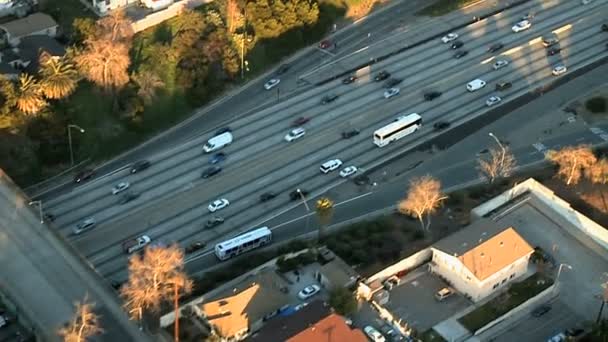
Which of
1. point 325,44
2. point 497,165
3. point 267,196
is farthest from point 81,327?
point 325,44

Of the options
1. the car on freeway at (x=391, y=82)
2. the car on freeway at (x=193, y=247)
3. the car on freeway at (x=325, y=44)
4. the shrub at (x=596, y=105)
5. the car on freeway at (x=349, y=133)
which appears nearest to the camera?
the car on freeway at (x=193, y=247)

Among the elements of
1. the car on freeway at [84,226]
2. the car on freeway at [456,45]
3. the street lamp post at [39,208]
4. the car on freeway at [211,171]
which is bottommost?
the car on freeway at [456,45]

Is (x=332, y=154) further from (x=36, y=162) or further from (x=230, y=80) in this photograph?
(x=36, y=162)

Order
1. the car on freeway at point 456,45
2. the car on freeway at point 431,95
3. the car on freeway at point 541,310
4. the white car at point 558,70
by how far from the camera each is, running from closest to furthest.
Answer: the car on freeway at point 541,310, the car on freeway at point 431,95, the white car at point 558,70, the car on freeway at point 456,45

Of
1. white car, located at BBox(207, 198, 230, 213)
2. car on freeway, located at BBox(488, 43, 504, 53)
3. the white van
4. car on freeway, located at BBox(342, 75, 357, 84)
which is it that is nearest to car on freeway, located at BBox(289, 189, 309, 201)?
white car, located at BBox(207, 198, 230, 213)

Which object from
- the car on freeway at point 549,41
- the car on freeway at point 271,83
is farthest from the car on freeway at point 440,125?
the car on freeway at point 549,41

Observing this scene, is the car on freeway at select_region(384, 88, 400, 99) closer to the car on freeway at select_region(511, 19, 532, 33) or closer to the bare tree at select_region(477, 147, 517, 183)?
the bare tree at select_region(477, 147, 517, 183)

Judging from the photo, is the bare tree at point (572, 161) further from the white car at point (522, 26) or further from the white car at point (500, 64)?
the white car at point (522, 26)
